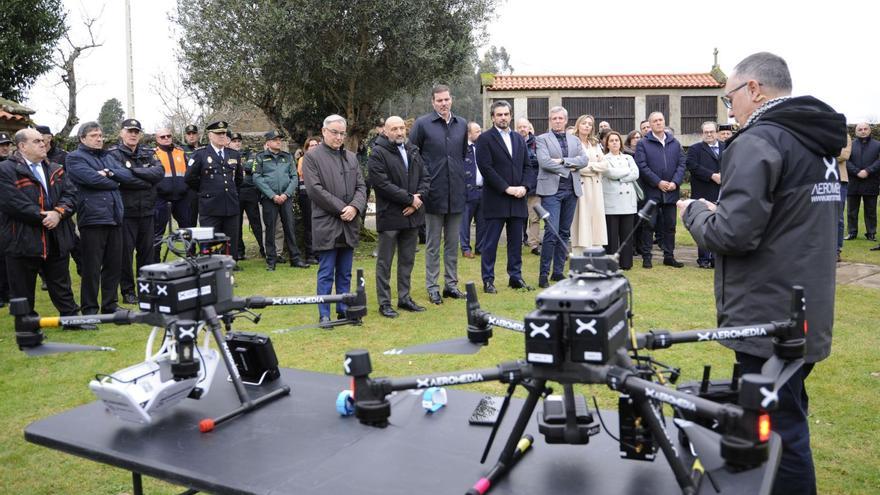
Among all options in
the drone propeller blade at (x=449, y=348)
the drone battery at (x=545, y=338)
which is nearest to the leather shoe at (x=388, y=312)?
the drone propeller blade at (x=449, y=348)

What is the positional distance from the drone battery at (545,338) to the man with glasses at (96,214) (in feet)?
22.1

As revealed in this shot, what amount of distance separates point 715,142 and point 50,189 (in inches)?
353

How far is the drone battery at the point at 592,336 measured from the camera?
2215 mm

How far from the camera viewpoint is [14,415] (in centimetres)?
515

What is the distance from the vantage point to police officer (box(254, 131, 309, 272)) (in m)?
11.4

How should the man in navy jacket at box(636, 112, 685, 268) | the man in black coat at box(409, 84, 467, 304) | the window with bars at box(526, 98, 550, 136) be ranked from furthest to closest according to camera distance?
the window with bars at box(526, 98, 550, 136) → the man in navy jacket at box(636, 112, 685, 268) → the man in black coat at box(409, 84, 467, 304)

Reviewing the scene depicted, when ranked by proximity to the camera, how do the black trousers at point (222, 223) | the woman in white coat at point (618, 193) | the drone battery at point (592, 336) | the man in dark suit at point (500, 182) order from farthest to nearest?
the black trousers at point (222, 223) → the woman in white coat at point (618, 193) → the man in dark suit at point (500, 182) → the drone battery at point (592, 336)

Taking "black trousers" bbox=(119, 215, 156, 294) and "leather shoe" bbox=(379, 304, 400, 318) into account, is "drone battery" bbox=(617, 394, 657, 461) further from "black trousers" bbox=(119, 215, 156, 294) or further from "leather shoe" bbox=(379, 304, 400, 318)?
"black trousers" bbox=(119, 215, 156, 294)

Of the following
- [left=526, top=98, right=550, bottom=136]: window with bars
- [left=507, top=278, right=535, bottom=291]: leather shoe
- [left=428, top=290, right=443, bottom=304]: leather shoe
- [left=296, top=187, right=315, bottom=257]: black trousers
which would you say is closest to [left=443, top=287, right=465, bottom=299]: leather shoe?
[left=428, top=290, right=443, bottom=304]: leather shoe

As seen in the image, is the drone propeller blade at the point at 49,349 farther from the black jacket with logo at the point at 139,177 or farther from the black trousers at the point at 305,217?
the black trousers at the point at 305,217

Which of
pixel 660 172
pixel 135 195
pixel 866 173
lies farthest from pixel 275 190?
pixel 866 173

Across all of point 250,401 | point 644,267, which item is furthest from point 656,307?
point 250,401

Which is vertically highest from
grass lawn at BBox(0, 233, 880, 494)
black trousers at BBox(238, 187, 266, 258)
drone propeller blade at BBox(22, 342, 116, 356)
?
black trousers at BBox(238, 187, 266, 258)

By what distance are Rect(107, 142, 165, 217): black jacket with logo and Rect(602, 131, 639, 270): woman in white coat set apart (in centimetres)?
594
